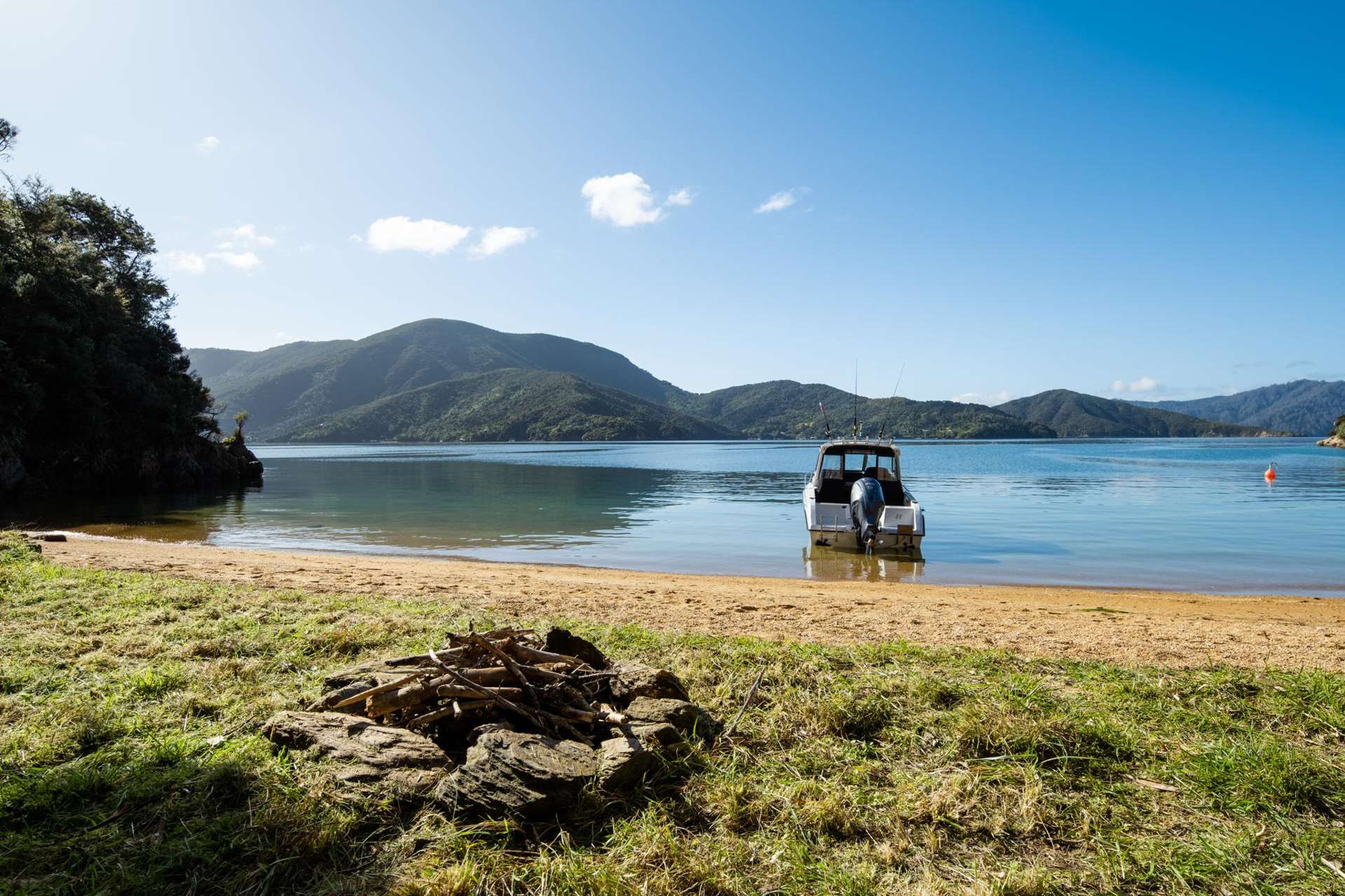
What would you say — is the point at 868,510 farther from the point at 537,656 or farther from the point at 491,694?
the point at 491,694

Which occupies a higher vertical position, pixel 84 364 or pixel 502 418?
pixel 502 418

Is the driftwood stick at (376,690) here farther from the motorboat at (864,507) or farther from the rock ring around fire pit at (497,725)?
the motorboat at (864,507)

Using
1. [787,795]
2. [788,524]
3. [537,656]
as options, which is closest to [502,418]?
[788,524]

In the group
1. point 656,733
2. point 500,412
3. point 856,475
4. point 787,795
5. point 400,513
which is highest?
point 500,412

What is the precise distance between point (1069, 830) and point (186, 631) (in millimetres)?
7399

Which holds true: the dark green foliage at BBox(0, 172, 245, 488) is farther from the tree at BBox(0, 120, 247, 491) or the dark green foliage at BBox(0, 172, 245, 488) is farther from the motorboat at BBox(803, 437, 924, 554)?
the motorboat at BBox(803, 437, 924, 554)

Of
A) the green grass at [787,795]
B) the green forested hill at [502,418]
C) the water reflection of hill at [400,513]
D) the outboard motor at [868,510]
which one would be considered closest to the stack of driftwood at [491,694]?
the green grass at [787,795]

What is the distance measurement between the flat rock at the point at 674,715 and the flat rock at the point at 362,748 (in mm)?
1201

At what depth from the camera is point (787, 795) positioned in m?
3.62

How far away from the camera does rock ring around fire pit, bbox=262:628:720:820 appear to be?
11.5 feet

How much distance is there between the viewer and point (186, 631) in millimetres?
6480

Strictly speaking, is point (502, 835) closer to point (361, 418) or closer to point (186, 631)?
point (186, 631)

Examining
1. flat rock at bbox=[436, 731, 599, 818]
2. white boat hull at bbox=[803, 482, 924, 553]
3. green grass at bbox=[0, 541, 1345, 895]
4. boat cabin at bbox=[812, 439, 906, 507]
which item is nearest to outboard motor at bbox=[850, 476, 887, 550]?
white boat hull at bbox=[803, 482, 924, 553]

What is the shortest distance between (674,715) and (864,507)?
13605mm
